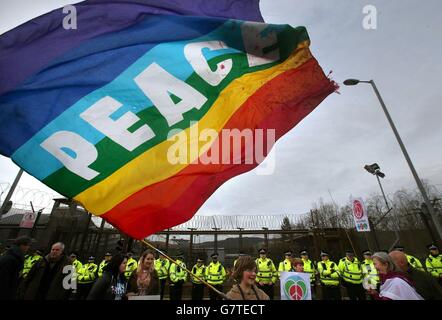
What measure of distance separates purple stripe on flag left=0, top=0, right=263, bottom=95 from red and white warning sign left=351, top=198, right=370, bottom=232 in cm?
1090

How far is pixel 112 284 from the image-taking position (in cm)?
363

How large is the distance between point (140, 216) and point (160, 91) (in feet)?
5.39

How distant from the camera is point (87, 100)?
319 cm

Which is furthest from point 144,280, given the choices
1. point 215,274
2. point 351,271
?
point 351,271

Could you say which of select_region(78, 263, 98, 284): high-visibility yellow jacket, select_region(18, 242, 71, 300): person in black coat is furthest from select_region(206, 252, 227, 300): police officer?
select_region(18, 242, 71, 300): person in black coat

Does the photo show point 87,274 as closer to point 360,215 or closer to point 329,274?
point 329,274

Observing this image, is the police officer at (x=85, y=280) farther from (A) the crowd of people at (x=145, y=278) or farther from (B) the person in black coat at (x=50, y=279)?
(B) the person in black coat at (x=50, y=279)

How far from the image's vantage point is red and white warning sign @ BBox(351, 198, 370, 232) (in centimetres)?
1110

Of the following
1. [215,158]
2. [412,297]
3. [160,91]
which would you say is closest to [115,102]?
[160,91]

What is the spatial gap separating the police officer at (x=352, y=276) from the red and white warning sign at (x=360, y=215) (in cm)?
141

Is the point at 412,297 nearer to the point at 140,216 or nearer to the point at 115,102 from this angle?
the point at 140,216

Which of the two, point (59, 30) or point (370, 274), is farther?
point (370, 274)

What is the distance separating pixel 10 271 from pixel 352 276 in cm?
1167

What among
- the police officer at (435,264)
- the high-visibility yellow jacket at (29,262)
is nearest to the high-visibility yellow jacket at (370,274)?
the police officer at (435,264)
